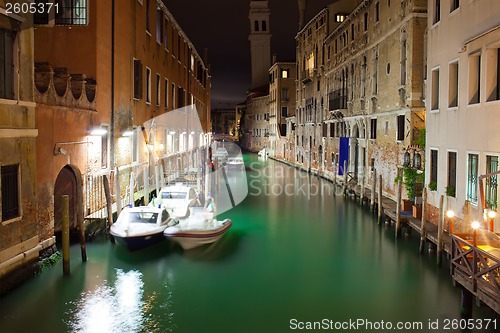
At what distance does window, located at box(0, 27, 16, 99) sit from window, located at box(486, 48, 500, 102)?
909cm

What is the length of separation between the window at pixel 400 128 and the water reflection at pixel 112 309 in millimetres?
10781

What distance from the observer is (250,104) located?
74.2m

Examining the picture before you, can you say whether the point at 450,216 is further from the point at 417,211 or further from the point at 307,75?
the point at 307,75

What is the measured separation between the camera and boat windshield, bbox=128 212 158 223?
43.2ft

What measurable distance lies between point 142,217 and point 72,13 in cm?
526

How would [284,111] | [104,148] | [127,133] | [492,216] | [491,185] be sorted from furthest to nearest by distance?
[284,111] < [127,133] < [104,148] < [491,185] < [492,216]

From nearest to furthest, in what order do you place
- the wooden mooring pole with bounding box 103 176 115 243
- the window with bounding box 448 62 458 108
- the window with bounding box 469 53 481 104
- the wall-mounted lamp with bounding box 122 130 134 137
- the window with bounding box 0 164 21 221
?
1. the window with bounding box 0 164 21 221
2. the window with bounding box 469 53 481 104
3. the window with bounding box 448 62 458 108
4. the wooden mooring pole with bounding box 103 176 115 243
5. the wall-mounted lamp with bounding box 122 130 134 137

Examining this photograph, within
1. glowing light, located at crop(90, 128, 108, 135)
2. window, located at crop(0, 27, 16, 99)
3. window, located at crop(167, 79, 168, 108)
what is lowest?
glowing light, located at crop(90, 128, 108, 135)

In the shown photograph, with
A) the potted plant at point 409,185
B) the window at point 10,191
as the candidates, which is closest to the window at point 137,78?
the window at point 10,191

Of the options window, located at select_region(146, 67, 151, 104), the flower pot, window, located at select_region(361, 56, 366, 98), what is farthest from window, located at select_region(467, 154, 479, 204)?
window, located at select_region(361, 56, 366, 98)

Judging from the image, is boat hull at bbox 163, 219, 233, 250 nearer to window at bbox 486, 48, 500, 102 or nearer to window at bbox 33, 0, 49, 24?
window at bbox 33, 0, 49, 24

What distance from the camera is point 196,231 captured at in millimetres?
13266

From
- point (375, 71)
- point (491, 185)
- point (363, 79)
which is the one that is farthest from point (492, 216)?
point (363, 79)

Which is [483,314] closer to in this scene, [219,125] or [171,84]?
[171,84]
